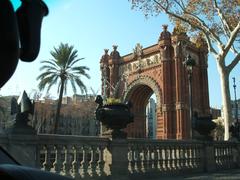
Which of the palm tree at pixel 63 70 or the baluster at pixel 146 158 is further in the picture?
the palm tree at pixel 63 70

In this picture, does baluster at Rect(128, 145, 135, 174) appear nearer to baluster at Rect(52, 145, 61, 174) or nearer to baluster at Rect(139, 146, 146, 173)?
baluster at Rect(139, 146, 146, 173)

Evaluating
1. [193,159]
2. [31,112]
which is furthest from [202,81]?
[31,112]

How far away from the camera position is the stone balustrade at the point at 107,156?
298 inches

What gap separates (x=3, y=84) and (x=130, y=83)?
46560 millimetres

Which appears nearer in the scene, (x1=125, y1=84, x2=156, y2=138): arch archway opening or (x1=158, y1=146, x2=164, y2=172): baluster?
(x1=158, y1=146, x2=164, y2=172): baluster

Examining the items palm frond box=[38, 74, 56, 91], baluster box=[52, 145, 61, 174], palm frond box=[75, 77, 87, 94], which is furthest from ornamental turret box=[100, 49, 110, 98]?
baluster box=[52, 145, 61, 174]

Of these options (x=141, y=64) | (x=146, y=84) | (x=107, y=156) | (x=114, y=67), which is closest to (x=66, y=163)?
(x=107, y=156)

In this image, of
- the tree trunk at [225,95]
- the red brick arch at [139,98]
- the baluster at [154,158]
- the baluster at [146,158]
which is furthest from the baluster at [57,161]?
the red brick arch at [139,98]

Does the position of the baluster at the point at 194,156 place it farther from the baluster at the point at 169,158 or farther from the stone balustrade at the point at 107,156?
the baluster at the point at 169,158

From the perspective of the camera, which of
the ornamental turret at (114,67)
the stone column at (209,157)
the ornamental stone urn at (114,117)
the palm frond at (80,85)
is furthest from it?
the ornamental turret at (114,67)

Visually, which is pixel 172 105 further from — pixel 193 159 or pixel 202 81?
pixel 193 159

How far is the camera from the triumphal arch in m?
41.2

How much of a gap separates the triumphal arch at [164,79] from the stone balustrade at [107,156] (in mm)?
25468

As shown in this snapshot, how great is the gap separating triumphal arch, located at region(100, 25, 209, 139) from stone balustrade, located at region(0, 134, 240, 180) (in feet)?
83.6
